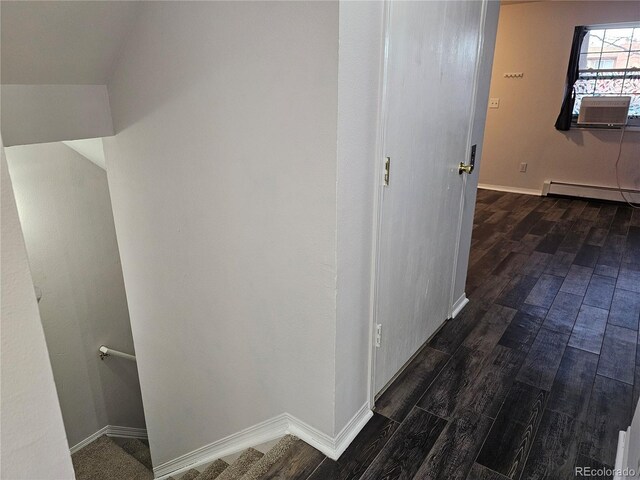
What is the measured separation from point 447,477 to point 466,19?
1885mm

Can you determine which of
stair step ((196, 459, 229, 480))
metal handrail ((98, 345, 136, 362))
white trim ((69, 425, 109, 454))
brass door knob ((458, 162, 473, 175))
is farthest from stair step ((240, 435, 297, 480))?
white trim ((69, 425, 109, 454))

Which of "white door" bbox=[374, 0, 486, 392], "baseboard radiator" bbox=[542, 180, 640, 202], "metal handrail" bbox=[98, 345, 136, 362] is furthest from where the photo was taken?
"baseboard radiator" bbox=[542, 180, 640, 202]

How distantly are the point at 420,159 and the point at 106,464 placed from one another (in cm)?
362

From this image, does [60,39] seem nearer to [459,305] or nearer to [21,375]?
[21,375]

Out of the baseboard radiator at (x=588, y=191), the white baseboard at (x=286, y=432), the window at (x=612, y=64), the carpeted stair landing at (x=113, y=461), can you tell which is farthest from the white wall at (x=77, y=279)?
the window at (x=612, y=64)

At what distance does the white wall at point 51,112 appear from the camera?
1.74 meters

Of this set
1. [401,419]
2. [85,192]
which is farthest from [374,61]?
[85,192]

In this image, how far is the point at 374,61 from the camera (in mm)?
1353

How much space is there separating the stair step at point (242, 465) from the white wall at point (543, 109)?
5.05m

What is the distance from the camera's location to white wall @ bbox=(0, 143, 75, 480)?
0.58m

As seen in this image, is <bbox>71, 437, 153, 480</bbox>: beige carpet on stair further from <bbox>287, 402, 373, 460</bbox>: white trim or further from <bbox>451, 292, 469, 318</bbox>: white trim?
<bbox>451, 292, 469, 318</bbox>: white trim

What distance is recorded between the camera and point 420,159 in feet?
5.97

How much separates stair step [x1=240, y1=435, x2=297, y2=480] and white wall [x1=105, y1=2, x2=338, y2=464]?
0.12m

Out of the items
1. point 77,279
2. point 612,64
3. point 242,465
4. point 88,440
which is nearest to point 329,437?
point 242,465
